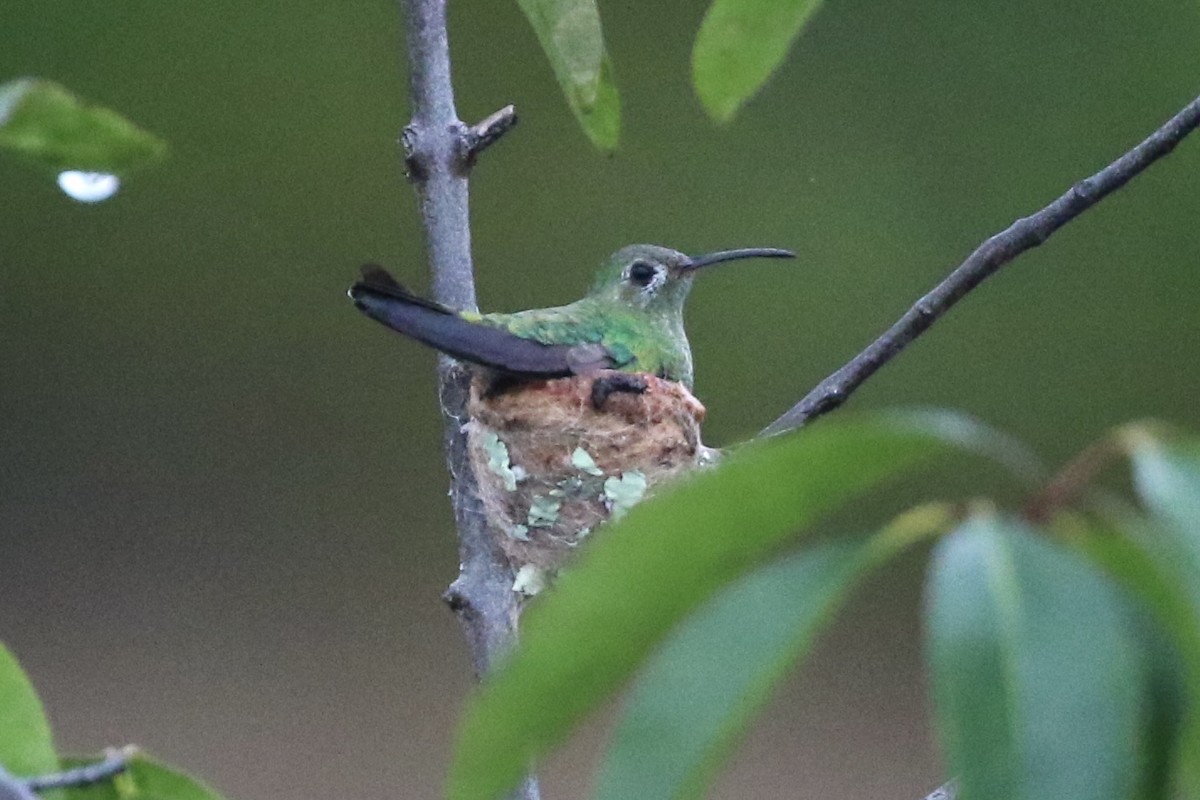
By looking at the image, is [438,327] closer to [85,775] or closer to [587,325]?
[587,325]

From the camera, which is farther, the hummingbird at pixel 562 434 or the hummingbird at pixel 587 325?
the hummingbird at pixel 562 434

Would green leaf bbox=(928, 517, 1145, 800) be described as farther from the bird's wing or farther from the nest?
the nest

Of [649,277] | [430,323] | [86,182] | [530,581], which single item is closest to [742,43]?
[86,182]

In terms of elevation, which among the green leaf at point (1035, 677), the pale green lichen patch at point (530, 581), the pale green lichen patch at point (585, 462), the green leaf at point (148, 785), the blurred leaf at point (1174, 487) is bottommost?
the green leaf at point (1035, 677)

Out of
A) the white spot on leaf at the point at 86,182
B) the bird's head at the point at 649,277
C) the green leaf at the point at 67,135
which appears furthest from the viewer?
the bird's head at the point at 649,277

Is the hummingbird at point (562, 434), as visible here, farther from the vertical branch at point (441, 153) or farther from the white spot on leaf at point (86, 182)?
the white spot on leaf at point (86, 182)

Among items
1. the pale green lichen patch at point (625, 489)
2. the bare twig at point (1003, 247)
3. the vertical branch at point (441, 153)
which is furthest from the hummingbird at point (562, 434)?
the bare twig at point (1003, 247)

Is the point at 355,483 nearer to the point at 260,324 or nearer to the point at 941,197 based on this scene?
the point at 260,324
